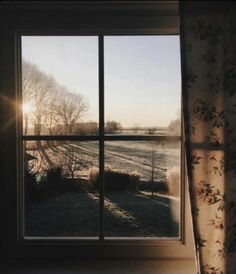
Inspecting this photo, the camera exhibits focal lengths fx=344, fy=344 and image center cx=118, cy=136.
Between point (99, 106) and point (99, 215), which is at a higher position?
point (99, 106)

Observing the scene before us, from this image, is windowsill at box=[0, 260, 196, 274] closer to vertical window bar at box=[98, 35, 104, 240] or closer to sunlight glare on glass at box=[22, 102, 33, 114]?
vertical window bar at box=[98, 35, 104, 240]

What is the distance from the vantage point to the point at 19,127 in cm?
172

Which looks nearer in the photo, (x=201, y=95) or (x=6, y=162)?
(x=201, y=95)

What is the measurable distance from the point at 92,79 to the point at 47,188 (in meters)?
0.61

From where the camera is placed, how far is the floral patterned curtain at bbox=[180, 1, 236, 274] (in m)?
1.51

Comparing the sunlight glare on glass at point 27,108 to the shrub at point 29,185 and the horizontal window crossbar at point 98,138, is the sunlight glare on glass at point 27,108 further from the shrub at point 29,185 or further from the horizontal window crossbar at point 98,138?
the shrub at point 29,185

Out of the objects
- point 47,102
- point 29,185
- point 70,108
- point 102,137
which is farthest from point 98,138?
point 29,185

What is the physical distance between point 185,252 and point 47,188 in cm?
77

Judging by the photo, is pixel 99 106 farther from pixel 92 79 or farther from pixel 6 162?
pixel 6 162

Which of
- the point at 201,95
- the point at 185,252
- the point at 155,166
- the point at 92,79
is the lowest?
the point at 185,252

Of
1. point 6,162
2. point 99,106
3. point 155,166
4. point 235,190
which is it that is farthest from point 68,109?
point 235,190

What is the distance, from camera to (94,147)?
176 cm

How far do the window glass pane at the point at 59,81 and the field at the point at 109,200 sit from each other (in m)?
0.13

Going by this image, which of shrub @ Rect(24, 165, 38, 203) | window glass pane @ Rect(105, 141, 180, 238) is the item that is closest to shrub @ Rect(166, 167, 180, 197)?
window glass pane @ Rect(105, 141, 180, 238)
